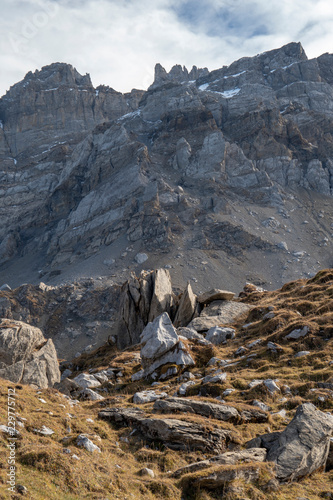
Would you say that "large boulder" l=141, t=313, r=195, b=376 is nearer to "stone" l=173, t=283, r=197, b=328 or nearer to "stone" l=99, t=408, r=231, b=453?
"stone" l=99, t=408, r=231, b=453

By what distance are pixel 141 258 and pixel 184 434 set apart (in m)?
121

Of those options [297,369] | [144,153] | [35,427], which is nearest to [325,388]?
[297,369]

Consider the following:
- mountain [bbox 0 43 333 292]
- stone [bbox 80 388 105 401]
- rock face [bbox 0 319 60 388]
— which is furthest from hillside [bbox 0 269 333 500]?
mountain [bbox 0 43 333 292]

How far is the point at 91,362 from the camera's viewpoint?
33750 mm

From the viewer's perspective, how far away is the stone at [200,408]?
42.3 feet

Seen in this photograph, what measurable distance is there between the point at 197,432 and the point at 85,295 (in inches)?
4241

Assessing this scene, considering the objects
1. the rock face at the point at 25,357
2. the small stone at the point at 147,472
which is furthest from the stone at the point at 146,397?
the rock face at the point at 25,357

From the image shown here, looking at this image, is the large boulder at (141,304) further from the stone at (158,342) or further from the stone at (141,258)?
the stone at (141,258)

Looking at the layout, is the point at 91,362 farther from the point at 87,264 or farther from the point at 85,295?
the point at 87,264

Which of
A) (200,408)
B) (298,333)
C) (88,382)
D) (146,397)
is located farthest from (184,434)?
(298,333)

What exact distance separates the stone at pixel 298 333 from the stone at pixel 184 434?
10972 millimetres

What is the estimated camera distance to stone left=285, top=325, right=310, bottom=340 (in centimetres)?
2128

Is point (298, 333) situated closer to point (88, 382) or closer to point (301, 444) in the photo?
point (301, 444)

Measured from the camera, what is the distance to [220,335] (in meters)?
27.3
